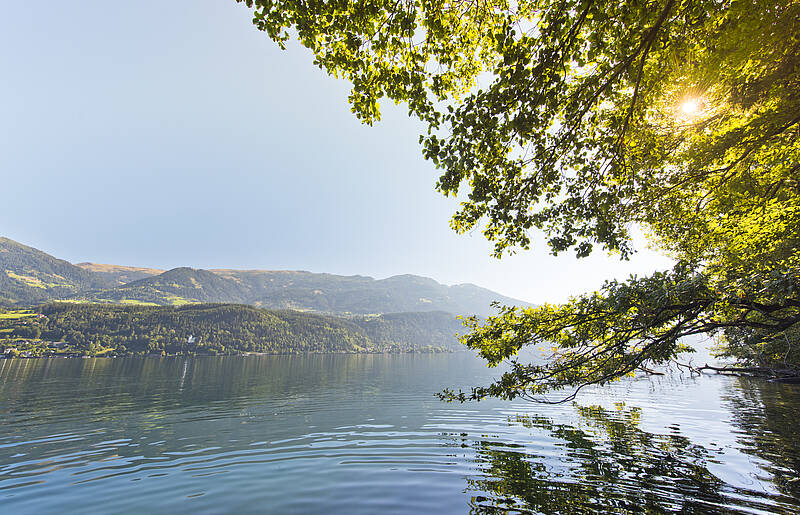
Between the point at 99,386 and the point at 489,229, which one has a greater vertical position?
the point at 489,229

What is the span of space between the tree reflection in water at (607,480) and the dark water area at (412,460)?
72mm

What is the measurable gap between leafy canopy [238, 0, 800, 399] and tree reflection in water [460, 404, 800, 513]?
323 centimetres

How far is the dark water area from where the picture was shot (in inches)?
413

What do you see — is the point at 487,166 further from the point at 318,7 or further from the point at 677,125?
the point at 677,125

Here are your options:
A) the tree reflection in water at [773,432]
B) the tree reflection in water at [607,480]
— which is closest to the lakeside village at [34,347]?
the tree reflection in water at [607,480]

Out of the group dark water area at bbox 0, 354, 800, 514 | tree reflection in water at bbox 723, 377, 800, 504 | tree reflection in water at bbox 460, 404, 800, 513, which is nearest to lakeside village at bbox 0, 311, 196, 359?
dark water area at bbox 0, 354, 800, 514

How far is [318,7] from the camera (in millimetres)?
6066

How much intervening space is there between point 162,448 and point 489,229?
22.8m

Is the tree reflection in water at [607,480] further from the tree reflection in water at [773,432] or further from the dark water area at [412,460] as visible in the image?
the tree reflection in water at [773,432]

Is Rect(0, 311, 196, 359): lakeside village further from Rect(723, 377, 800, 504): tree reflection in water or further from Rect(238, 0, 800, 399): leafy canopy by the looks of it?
Rect(723, 377, 800, 504): tree reflection in water

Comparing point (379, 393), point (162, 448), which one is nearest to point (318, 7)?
point (162, 448)

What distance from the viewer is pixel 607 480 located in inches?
461

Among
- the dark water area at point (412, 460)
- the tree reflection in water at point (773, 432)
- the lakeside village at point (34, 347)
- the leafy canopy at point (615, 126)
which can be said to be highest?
the leafy canopy at point (615, 126)

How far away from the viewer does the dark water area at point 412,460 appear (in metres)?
10.5
